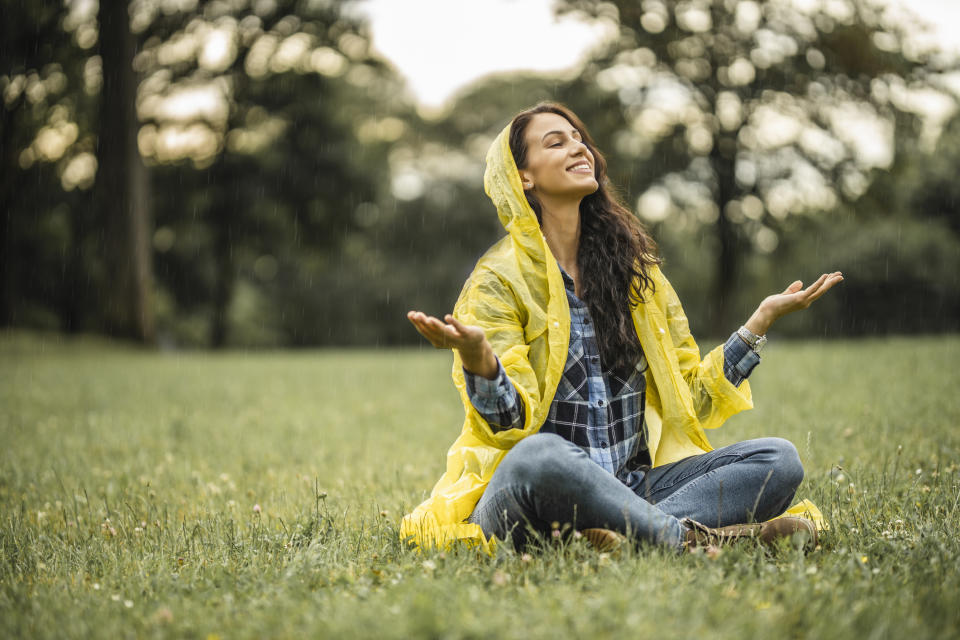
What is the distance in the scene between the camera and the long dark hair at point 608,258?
10.4 feet

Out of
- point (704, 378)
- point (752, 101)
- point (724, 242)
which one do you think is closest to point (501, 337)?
point (704, 378)

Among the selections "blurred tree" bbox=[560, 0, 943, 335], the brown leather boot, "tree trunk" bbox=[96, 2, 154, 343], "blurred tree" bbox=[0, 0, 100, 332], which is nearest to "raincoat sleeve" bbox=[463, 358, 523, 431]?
the brown leather boot

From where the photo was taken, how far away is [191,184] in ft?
83.8

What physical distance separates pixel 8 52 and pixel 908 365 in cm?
1844

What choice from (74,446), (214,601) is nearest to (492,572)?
(214,601)

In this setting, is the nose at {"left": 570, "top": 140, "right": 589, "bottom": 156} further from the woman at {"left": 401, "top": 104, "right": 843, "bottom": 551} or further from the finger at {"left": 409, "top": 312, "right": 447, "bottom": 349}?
the finger at {"left": 409, "top": 312, "right": 447, "bottom": 349}

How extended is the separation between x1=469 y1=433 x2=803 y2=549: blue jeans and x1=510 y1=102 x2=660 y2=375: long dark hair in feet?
1.82

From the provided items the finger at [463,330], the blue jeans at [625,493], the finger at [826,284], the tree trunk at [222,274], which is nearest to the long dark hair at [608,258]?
the blue jeans at [625,493]

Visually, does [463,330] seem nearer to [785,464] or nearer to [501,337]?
[501,337]

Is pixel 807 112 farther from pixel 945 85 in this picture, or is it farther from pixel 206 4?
pixel 206 4

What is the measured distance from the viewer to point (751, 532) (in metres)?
2.79

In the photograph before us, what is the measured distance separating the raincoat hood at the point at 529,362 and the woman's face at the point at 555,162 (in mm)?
108

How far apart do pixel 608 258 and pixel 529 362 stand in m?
0.63

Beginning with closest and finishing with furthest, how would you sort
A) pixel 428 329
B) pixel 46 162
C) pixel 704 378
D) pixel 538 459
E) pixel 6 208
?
pixel 428 329
pixel 538 459
pixel 704 378
pixel 6 208
pixel 46 162
